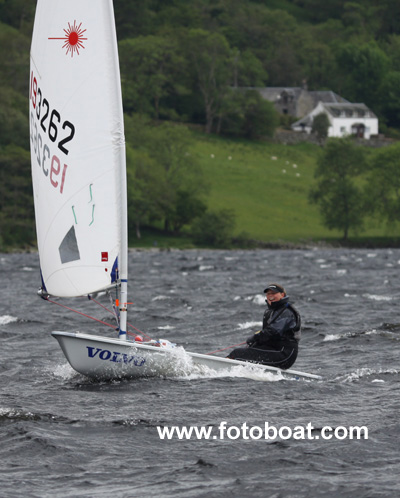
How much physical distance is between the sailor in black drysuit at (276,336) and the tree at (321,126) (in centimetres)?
15421

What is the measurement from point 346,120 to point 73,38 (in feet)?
558

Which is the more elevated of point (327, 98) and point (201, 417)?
point (327, 98)

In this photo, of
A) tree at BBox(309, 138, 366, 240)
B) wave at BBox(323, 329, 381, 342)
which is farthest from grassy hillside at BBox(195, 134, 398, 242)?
wave at BBox(323, 329, 381, 342)

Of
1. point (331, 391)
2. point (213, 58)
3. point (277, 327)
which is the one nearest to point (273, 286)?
point (277, 327)

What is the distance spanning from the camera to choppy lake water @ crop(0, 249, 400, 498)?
507 inches

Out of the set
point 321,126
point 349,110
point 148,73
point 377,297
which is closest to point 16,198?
point 377,297

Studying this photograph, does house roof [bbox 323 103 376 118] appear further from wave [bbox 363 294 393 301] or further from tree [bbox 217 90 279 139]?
wave [bbox 363 294 393 301]

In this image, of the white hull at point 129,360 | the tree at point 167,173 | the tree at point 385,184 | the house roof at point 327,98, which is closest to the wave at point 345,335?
the white hull at point 129,360

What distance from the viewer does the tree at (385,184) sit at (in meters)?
115

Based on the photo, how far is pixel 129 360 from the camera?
62.4ft

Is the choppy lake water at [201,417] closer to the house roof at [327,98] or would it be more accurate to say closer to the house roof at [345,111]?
the house roof at [345,111]

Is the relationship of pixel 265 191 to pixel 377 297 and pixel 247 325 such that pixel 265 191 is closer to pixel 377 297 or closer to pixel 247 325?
pixel 377 297

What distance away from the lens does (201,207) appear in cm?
11494

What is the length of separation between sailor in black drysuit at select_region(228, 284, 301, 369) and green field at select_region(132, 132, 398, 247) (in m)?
85.6
